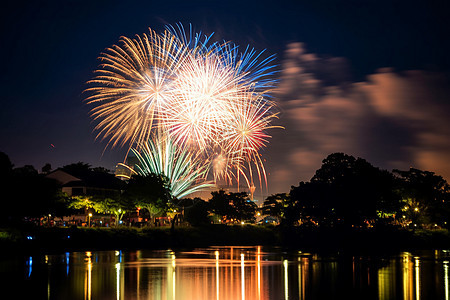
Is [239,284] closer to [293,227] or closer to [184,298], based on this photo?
[184,298]

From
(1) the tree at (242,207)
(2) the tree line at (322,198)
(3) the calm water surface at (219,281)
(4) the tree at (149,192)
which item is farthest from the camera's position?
(1) the tree at (242,207)

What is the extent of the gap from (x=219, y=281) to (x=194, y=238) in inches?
2348

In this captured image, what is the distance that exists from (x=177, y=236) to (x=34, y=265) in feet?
150

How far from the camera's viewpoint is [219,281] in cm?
3362

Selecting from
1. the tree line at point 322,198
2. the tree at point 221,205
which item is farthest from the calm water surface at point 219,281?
the tree at point 221,205

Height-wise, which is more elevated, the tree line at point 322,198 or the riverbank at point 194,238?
the tree line at point 322,198

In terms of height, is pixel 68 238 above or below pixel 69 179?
below

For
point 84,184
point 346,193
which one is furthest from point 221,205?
point 346,193

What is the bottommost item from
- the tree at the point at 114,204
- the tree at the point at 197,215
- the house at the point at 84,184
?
the tree at the point at 197,215

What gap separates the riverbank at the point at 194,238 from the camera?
6112 cm

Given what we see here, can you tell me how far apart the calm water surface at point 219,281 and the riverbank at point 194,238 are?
15.3m

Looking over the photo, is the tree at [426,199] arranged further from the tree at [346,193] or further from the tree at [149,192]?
the tree at [149,192]

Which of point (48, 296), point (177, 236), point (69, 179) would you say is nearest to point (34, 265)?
point (48, 296)

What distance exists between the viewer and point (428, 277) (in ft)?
120
